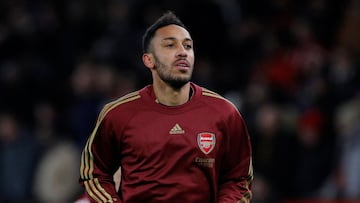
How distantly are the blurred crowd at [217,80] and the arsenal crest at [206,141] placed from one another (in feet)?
14.7

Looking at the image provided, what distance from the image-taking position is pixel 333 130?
37.0 feet

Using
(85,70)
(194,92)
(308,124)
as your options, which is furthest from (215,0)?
(194,92)

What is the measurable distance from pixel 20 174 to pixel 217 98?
587 cm

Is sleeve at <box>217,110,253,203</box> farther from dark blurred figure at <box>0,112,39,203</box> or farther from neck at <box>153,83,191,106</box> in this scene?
dark blurred figure at <box>0,112,39,203</box>

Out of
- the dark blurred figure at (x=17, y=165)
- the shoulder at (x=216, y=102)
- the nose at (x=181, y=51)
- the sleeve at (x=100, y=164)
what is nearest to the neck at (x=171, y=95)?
the shoulder at (x=216, y=102)

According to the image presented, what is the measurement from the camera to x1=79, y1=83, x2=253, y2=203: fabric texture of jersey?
258 inches

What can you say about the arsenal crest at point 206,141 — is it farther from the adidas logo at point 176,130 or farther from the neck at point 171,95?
the neck at point 171,95

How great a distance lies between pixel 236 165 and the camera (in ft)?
22.1

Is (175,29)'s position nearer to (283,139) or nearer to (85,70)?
(283,139)

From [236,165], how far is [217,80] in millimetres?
5857

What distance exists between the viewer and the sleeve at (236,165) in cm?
668

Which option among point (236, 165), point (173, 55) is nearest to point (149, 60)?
point (173, 55)

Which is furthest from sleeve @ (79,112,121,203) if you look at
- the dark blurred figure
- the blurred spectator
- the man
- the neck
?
the dark blurred figure

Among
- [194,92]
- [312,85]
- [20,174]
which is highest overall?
[194,92]
